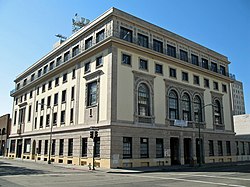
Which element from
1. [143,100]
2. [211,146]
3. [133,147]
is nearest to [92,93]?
[143,100]

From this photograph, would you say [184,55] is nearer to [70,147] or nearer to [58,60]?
[58,60]

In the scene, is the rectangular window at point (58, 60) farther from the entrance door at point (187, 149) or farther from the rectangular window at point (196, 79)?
the entrance door at point (187, 149)

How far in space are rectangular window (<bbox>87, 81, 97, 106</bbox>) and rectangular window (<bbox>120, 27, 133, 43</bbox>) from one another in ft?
22.7

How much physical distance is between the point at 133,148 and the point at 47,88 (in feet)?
76.8

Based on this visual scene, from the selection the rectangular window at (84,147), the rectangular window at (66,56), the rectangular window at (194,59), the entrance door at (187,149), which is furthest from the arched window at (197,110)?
the rectangular window at (66,56)

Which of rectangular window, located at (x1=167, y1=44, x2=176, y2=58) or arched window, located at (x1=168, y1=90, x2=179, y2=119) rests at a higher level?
rectangular window, located at (x1=167, y1=44, x2=176, y2=58)

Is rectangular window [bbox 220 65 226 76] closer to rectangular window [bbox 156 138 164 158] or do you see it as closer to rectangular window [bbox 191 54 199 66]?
rectangular window [bbox 191 54 199 66]

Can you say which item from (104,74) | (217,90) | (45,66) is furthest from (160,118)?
(45,66)

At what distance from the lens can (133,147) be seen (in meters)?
29.6

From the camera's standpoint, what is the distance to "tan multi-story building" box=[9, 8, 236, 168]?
29969 mm

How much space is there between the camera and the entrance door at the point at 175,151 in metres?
35.5

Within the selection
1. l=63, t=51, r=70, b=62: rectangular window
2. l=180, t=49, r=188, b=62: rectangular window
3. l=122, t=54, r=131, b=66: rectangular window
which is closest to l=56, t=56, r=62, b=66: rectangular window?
l=63, t=51, r=70, b=62: rectangular window

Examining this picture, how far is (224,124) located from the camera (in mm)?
44875

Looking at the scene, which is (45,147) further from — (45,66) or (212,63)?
(212,63)
